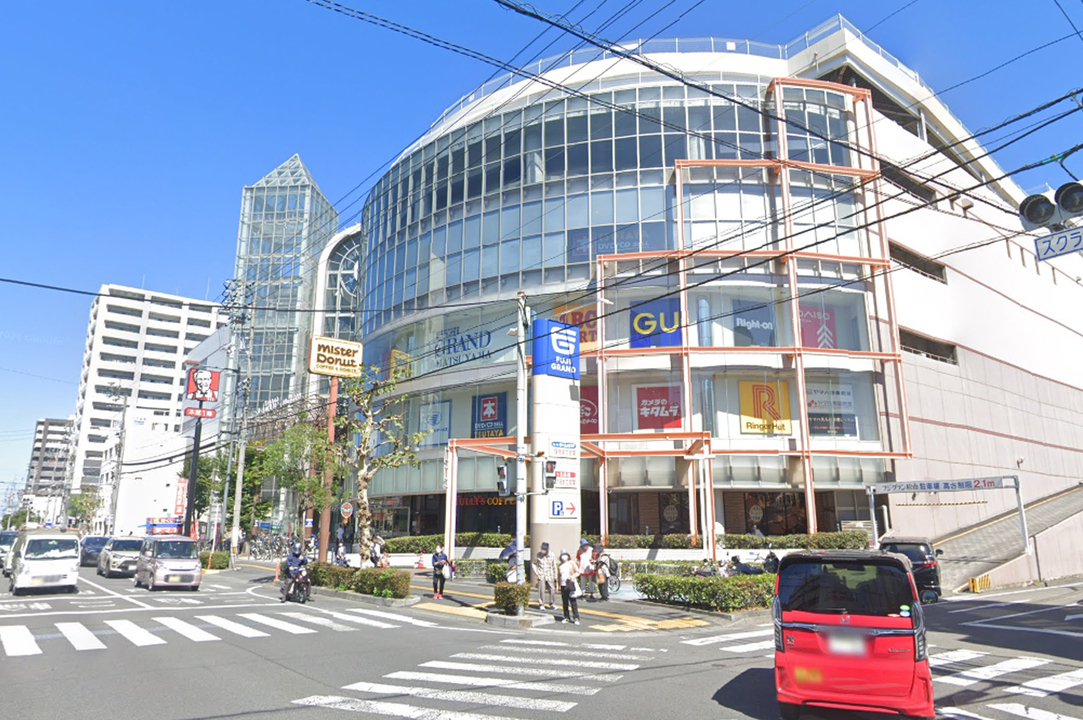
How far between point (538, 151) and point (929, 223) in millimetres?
22085

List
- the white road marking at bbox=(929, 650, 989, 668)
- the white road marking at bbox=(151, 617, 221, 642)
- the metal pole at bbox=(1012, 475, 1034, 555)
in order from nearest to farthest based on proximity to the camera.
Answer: the white road marking at bbox=(929, 650, 989, 668) < the white road marking at bbox=(151, 617, 221, 642) < the metal pole at bbox=(1012, 475, 1034, 555)

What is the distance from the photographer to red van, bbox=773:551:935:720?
6.88 metres

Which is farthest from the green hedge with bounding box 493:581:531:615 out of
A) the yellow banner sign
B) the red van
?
the yellow banner sign

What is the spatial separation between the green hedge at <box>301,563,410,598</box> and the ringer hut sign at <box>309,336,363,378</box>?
7509 millimetres

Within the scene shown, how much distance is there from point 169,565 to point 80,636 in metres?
10.8

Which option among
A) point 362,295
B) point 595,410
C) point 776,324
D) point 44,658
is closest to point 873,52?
point 776,324

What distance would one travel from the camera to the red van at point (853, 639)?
688 centimetres

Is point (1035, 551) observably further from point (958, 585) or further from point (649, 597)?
point (649, 597)

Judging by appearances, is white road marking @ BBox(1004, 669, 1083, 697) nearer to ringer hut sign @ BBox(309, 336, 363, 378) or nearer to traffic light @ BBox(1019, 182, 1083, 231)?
traffic light @ BBox(1019, 182, 1083, 231)

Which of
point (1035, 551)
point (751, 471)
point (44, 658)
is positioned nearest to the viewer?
point (44, 658)

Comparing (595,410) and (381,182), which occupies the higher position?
(381,182)

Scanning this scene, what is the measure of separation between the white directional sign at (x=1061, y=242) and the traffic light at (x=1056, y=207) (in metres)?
1.08

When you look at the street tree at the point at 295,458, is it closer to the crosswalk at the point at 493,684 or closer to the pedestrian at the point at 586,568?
the pedestrian at the point at 586,568

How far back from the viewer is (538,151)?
3619 centimetres
